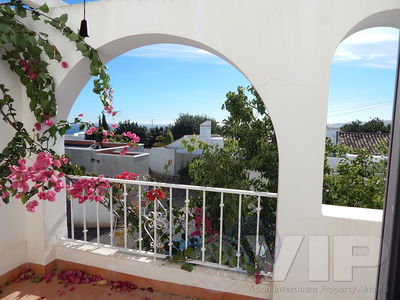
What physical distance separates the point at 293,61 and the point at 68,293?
8.62 ft

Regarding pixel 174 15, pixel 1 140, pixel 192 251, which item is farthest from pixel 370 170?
pixel 1 140

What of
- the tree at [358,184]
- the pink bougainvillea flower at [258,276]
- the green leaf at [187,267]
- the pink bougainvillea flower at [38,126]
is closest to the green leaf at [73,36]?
A: the pink bougainvillea flower at [38,126]

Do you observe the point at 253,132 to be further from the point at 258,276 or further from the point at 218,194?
the point at 258,276

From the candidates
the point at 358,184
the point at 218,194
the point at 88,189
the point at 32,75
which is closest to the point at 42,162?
the point at 88,189

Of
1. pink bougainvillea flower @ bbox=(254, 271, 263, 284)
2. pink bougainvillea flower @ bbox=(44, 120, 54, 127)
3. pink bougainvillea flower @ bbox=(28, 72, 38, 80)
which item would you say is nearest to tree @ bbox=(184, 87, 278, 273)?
pink bougainvillea flower @ bbox=(254, 271, 263, 284)

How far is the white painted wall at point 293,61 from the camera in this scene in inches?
73.8

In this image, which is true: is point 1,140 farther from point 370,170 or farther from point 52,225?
point 370,170

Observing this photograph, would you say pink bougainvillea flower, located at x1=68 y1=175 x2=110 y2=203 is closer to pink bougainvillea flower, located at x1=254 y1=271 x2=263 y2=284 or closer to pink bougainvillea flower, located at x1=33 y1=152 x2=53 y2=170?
pink bougainvillea flower, located at x1=33 y1=152 x2=53 y2=170

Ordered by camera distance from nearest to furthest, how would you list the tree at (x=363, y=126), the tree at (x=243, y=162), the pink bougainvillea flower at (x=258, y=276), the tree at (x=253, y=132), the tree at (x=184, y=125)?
1. the pink bougainvillea flower at (x=258, y=276)
2. the tree at (x=243, y=162)
3. the tree at (x=253, y=132)
4. the tree at (x=363, y=126)
5. the tree at (x=184, y=125)

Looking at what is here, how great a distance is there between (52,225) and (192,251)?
1407 millimetres

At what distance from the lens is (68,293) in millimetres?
2375

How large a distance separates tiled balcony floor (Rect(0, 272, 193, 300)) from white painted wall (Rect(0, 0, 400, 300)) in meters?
1.12

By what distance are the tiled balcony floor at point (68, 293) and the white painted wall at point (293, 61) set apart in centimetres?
112

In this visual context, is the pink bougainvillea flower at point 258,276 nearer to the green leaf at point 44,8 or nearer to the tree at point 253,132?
the tree at point 253,132
